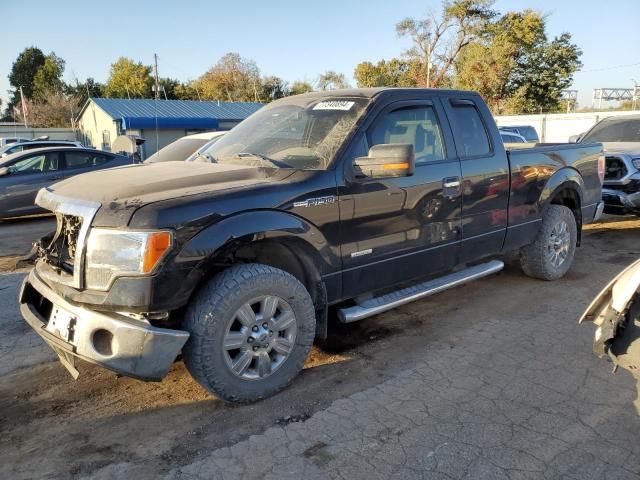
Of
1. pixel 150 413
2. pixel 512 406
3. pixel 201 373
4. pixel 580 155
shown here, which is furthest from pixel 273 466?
pixel 580 155

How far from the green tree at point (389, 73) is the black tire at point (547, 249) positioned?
4305cm

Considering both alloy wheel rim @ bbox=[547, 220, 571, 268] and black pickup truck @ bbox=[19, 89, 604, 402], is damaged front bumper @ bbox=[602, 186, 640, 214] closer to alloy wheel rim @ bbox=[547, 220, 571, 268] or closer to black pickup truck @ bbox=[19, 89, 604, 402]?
alloy wheel rim @ bbox=[547, 220, 571, 268]

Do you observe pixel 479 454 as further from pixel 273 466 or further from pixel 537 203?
pixel 537 203

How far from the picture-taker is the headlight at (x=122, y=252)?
8.84 feet

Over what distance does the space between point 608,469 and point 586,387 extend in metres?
0.88

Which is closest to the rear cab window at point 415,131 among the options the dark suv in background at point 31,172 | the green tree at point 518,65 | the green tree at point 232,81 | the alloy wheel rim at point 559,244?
the alloy wheel rim at point 559,244

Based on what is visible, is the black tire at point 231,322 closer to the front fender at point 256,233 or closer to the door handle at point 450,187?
the front fender at point 256,233

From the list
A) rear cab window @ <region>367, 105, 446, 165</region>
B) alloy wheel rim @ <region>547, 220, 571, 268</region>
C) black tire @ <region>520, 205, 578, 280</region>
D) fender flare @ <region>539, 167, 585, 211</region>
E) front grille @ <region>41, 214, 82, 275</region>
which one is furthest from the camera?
alloy wheel rim @ <region>547, 220, 571, 268</region>

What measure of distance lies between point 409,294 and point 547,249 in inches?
88.0

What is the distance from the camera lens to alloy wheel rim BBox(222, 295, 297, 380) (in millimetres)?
3041

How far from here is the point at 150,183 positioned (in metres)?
3.17

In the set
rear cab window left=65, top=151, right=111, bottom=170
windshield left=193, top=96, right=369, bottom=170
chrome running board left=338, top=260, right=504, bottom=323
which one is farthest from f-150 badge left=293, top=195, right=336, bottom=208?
rear cab window left=65, top=151, right=111, bottom=170

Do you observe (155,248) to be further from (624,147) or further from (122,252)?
(624,147)

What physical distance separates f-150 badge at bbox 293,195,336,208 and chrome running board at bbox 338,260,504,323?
0.80 m
